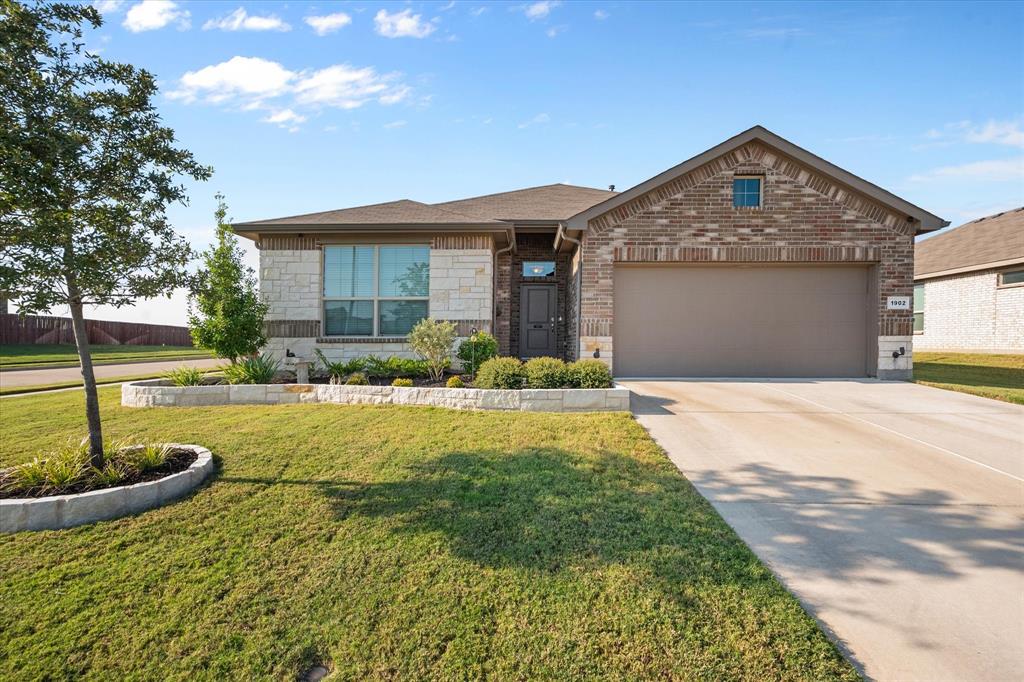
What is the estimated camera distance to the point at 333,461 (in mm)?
4730

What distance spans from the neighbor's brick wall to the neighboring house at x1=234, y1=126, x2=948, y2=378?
31.0ft

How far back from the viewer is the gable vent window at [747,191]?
9766 mm

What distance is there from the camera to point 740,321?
9.95 meters

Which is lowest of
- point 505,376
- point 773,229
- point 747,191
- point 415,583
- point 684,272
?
point 415,583

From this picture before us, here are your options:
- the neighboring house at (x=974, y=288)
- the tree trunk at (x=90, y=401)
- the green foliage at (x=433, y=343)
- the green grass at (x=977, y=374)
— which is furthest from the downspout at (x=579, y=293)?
the neighboring house at (x=974, y=288)

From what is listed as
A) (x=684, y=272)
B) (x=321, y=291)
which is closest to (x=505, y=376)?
(x=684, y=272)

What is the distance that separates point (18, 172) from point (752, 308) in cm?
1089

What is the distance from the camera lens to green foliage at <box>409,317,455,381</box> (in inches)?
336

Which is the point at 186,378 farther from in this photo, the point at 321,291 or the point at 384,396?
the point at 384,396

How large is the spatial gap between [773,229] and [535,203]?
6446 millimetres

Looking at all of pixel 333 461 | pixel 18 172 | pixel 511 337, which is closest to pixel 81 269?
pixel 18 172

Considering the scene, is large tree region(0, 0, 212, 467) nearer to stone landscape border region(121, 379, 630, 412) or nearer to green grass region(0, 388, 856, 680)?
green grass region(0, 388, 856, 680)

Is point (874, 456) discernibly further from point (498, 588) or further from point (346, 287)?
point (346, 287)

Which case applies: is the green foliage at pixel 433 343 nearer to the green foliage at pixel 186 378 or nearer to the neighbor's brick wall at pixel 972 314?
the green foliage at pixel 186 378
